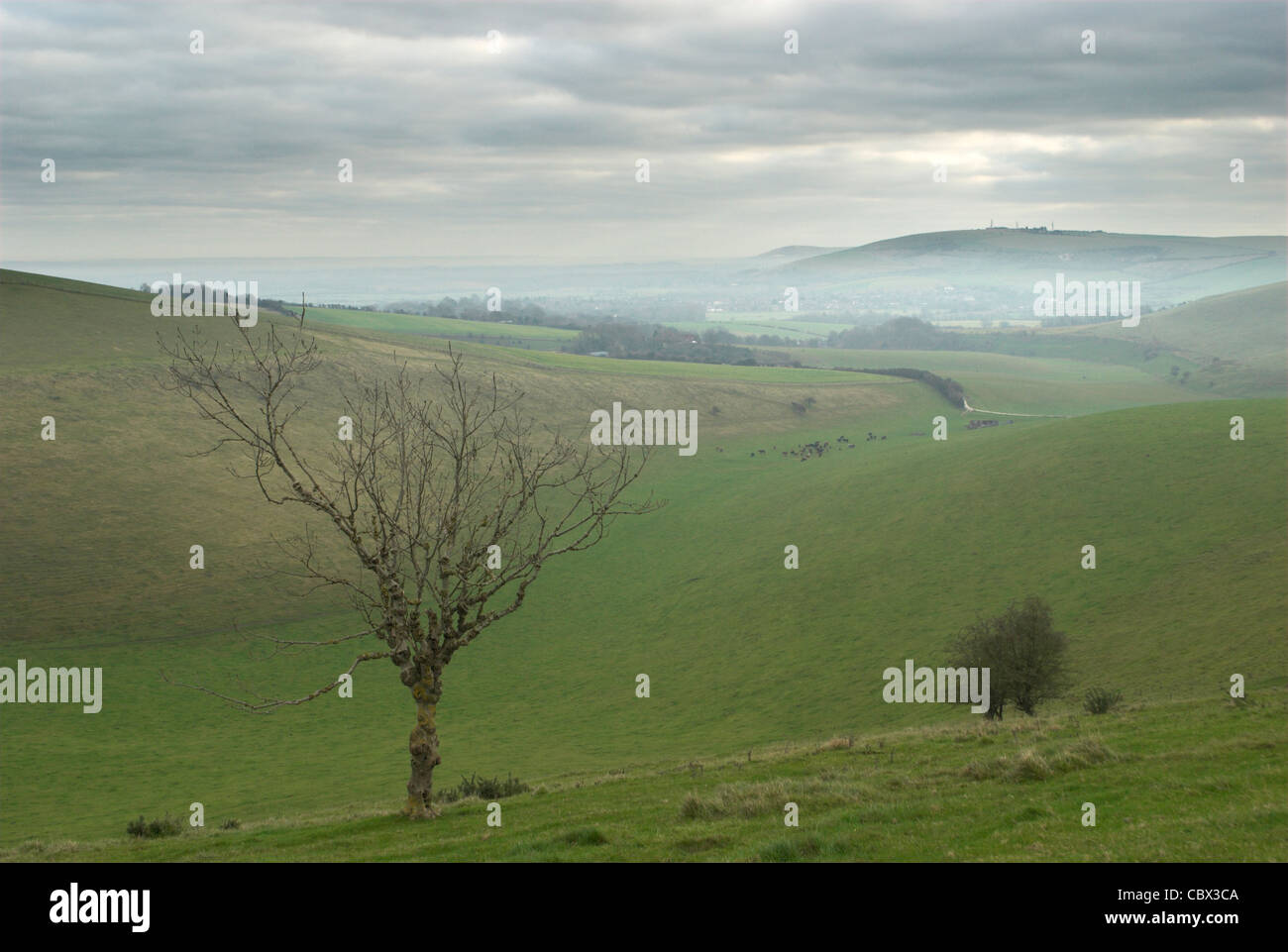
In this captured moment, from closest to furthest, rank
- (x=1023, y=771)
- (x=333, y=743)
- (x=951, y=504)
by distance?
(x=1023, y=771), (x=333, y=743), (x=951, y=504)

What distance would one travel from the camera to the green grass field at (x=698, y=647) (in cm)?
1656

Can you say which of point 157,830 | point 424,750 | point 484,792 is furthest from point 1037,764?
point 157,830

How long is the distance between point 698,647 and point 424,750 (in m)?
41.3

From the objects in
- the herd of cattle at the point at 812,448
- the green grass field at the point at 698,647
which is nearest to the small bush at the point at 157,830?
the green grass field at the point at 698,647

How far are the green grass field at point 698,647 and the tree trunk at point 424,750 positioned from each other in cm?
63

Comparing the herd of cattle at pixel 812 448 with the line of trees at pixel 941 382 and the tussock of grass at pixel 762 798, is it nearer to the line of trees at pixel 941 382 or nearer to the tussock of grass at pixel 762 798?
the line of trees at pixel 941 382

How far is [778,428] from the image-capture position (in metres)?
130

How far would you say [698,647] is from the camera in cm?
6059

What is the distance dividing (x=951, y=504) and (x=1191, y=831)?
219 ft

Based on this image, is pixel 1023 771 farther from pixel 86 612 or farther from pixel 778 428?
pixel 778 428

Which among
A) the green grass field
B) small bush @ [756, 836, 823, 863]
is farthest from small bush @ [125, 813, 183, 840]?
small bush @ [756, 836, 823, 863]

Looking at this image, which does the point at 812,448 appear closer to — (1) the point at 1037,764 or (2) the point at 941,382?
(2) the point at 941,382

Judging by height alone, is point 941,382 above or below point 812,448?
above
